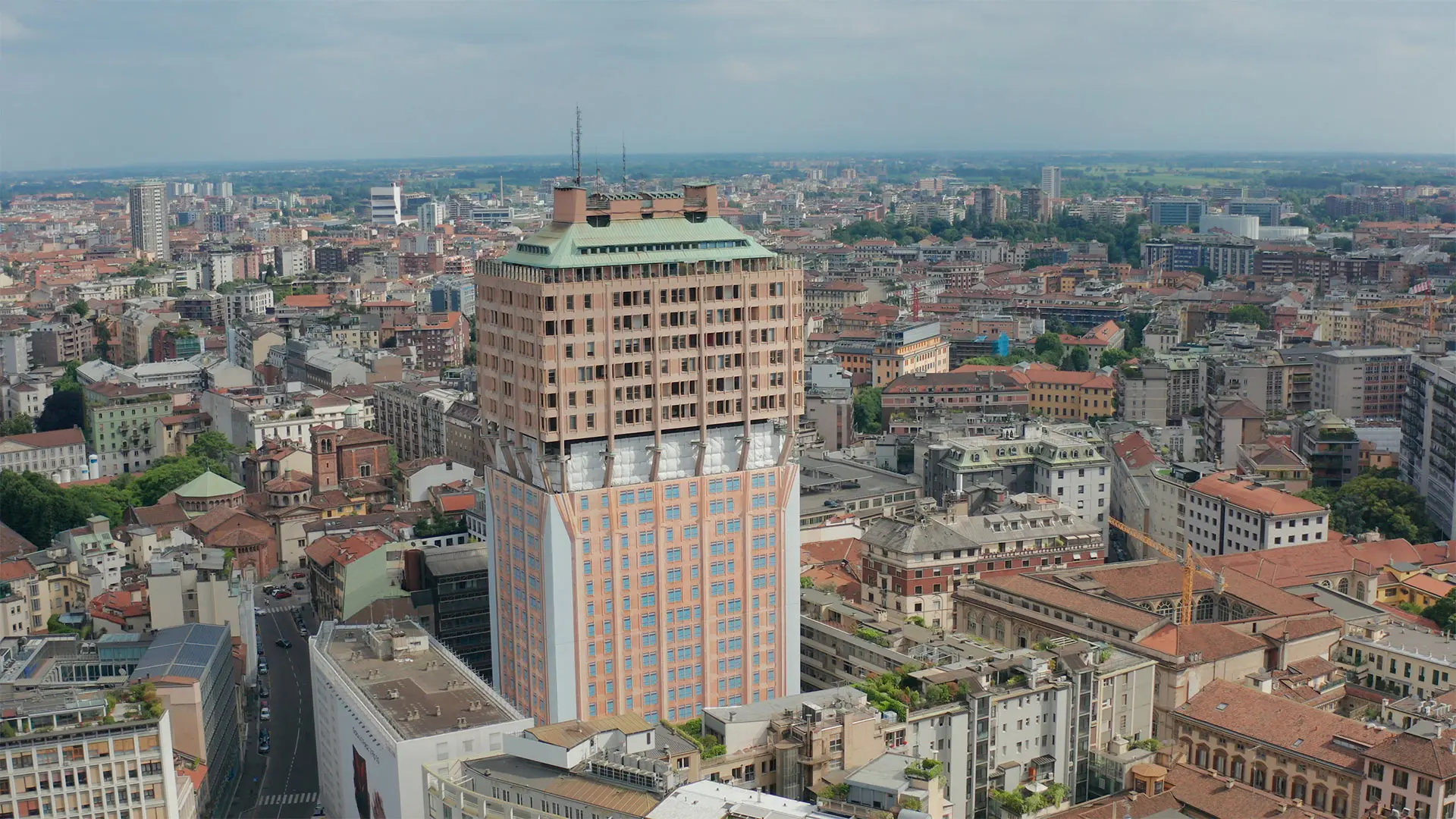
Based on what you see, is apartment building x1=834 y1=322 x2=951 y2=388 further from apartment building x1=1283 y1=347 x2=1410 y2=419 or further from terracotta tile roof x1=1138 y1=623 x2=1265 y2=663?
terracotta tile roof x1=1138 y1=623 x2=1265 y2=663

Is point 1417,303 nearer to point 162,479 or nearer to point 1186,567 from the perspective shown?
point 1186,567

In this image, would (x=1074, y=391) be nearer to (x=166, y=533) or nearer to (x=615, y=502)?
(x=166, y=533)

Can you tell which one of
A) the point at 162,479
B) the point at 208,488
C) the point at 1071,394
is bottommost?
the point at 162,479

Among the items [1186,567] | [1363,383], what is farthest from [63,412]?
[1363,383]

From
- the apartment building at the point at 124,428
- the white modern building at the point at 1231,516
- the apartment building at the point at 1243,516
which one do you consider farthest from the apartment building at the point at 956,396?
the apartment building at the point at 124,428

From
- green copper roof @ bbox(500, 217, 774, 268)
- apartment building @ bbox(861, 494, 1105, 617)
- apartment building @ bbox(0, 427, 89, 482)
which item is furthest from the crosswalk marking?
apartment building @ bbox(0, 427, 89, 482)

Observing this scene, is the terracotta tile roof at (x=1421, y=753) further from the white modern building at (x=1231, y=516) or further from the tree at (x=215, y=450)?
the tree at (x=215, y=450)

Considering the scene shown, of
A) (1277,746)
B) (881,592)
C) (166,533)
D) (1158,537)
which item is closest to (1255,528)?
(1158,537)
